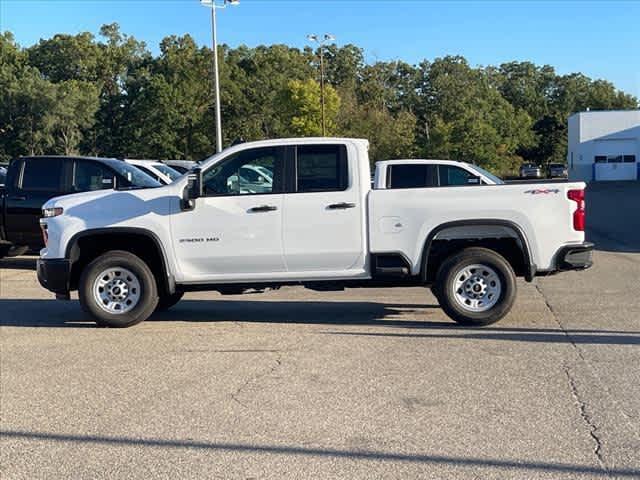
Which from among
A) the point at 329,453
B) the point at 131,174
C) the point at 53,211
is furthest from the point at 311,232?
the point at 131,174

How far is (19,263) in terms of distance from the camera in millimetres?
15352

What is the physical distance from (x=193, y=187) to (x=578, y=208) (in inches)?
171

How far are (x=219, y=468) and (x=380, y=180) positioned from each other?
953 centimetres

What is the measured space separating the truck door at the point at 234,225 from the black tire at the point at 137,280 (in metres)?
0.47

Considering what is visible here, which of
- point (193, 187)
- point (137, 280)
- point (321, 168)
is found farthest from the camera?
point (137, 280)

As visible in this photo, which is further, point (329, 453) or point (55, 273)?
point (55, 273)

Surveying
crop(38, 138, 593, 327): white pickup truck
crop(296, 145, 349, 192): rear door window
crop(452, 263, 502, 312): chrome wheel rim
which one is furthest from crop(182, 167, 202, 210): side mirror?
crop(452, 263, 502, 312): chrome wheel rim

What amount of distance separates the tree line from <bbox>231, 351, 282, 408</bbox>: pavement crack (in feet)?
161

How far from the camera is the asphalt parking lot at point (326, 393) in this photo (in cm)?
466

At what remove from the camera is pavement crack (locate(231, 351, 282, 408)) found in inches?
234

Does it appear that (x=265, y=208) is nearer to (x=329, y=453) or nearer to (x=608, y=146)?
(x=329, y=453)

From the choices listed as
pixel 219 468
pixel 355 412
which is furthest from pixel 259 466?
pixel 355 412

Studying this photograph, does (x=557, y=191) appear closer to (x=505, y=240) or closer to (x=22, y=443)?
(x=505, y=240)

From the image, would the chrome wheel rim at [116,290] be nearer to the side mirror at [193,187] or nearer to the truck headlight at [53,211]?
the truck headlight at [53,211]
